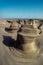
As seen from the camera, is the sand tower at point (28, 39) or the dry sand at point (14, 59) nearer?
the dry sand at point (14, 59)

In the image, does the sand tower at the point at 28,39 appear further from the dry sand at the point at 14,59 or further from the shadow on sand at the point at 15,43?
the dry sand at the point at 14,59

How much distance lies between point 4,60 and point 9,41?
1.54 metres

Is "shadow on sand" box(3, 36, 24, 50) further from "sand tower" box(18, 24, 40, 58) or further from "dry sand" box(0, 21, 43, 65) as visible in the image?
"dry sand" box(0, 21, 43, 65)

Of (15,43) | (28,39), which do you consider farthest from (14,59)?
(15,43)

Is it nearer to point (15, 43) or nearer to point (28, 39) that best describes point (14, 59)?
point (28, 39)

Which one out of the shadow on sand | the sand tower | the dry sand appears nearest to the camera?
the dry sand

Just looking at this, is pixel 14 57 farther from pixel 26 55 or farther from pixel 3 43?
pixel 3 43

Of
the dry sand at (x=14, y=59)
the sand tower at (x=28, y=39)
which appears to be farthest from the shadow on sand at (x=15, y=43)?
the dry sand at (x=14, y=59)

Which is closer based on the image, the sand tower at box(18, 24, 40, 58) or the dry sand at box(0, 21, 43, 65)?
the dry sand at box(0, 21, 43, 65)

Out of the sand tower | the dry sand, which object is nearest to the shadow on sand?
the sand tower

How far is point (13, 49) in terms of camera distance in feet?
21.1

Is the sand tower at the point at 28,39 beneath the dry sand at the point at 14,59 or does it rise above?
above

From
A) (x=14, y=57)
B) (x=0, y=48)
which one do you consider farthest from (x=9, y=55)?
(x=0, y=48)

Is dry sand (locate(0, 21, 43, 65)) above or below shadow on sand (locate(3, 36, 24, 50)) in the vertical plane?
below
